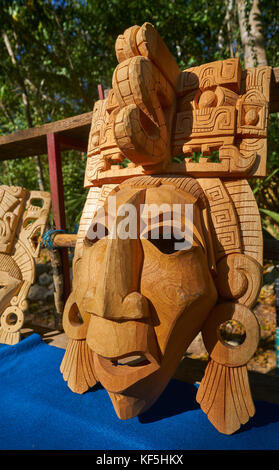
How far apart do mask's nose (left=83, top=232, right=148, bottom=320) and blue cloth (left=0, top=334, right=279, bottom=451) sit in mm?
601

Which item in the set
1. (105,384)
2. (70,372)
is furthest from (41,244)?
(105,384)

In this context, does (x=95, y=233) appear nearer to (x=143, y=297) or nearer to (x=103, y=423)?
(x=143, y=297)

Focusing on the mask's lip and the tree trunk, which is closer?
the mask's lip

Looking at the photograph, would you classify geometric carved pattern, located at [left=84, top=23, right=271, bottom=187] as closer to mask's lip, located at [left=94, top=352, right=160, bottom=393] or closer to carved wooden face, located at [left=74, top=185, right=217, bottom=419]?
carved wooden face, located at [left=74, top=185, right=217, bottom=419]

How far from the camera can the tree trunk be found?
2998mm

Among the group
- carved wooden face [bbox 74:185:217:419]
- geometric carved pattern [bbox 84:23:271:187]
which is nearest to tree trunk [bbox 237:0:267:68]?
geometric carved pattern [bbox 84:23:271:187]

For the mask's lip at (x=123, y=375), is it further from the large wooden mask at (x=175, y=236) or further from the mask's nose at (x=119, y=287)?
the mask's nose at (x=119, y=287)

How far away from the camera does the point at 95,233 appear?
122cm

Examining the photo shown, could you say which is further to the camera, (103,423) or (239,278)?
(103,423)

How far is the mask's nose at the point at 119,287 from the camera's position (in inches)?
40.0

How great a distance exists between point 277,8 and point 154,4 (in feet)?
6.94

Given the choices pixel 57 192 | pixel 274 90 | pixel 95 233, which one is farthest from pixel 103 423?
pixel 274 90

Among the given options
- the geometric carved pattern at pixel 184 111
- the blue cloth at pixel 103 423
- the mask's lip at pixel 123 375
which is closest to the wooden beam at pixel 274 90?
the geometric carved pattern at pixel 184 111

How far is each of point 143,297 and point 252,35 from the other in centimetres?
334
